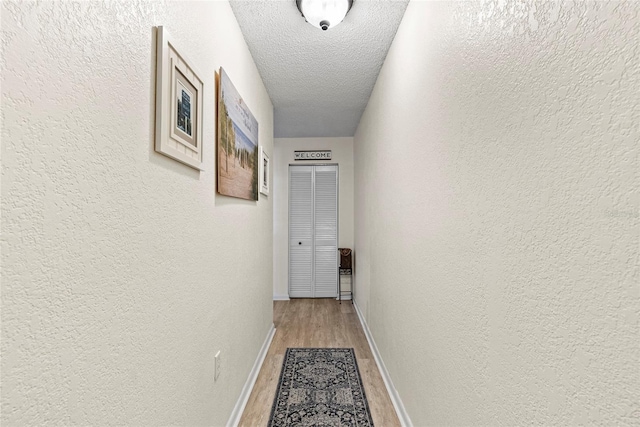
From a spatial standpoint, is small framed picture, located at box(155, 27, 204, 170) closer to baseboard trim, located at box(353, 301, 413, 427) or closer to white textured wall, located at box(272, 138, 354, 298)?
baseboard trim, located at box(353, 301, 413, 427)

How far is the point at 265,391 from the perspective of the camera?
2.19m

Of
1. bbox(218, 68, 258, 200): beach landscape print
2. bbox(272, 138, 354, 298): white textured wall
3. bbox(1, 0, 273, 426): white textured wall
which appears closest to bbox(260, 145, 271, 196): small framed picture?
bbox(218, 68, 258, 200): beach landscape print

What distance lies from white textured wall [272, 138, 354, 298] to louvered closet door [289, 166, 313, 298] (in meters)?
0.08

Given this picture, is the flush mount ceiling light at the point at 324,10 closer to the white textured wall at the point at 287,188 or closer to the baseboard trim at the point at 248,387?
the baseboard trim at the point at 248,387

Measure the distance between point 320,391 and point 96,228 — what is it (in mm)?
1966

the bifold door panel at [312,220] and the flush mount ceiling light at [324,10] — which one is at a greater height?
the flush mount ceiling light at [324,10]

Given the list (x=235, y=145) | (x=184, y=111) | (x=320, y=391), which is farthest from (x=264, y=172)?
(x=320, y=391)

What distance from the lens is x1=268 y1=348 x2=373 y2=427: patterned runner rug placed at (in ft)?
6.23

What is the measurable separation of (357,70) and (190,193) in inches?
75.0

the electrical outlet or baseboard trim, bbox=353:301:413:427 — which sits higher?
the electrical outlet

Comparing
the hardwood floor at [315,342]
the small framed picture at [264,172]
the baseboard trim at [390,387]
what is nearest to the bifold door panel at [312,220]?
the hardwood floor at [315,342]

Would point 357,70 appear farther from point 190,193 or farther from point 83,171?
point 83,171

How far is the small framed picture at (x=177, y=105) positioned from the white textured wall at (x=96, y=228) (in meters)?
0.03

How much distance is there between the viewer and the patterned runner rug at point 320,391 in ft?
6.23
